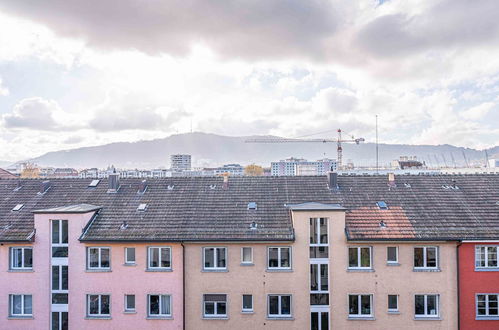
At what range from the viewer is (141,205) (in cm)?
2636

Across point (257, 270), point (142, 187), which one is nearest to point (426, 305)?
point (257, 270)

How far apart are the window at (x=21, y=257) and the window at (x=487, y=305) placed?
28055mm

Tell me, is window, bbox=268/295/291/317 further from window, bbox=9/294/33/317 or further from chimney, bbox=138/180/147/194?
window, bbox=9/294/33/317

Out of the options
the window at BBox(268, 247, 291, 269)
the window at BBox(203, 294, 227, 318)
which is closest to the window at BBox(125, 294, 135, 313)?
the window at BBox(203, 294, 227, 318)

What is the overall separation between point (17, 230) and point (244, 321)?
15.8 meters

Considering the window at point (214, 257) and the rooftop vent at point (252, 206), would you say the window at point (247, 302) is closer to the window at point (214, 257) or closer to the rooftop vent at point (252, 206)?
the window at point (214, 257)

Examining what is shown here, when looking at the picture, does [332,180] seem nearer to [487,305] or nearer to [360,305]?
[360,305]

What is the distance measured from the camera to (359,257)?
23297mm

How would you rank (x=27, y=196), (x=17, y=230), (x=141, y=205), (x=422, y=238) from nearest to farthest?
(x=422, y=238) < (x=17, y=230) < (x=141, y=205) < (x=27, y=196)

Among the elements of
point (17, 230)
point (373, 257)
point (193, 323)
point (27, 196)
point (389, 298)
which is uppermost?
point (27, 196)

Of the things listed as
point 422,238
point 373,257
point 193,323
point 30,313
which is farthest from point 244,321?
point 30,313

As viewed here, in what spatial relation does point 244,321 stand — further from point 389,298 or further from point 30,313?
point 30,313

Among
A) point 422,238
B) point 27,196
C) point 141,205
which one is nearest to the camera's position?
point 422,238

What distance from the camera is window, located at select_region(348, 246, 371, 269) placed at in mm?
23266
